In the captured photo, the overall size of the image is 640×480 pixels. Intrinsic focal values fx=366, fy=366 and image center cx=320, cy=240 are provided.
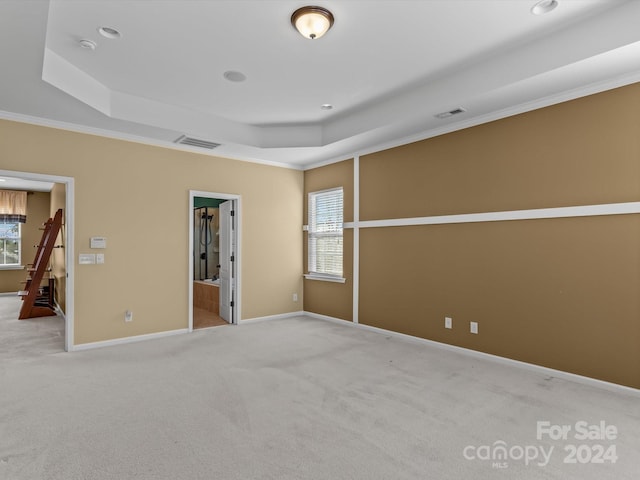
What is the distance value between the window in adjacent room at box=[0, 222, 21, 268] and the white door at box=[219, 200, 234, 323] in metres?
6.35

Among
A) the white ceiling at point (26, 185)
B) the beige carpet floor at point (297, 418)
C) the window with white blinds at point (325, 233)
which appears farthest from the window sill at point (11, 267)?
the window with white blinds at point (325, 233)

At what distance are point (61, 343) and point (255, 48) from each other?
4.31m

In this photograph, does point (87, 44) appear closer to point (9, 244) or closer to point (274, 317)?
point (274, 317)

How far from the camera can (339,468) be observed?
2105 millimetres

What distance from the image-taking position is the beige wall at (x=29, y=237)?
29.2 ft

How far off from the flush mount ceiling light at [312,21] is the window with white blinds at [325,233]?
128 inches

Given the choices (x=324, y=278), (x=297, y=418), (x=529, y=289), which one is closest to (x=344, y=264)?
(x=324, y=278)

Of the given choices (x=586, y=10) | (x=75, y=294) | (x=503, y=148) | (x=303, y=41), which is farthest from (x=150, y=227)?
(x=586, y=10)

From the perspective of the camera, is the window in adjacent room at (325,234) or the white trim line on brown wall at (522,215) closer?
the white trim line on brown wall at (522,215)

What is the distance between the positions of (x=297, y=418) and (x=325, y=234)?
380 cm

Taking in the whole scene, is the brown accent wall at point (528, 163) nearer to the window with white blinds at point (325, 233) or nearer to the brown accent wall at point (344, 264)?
the brown accent wall at point (344, 264)

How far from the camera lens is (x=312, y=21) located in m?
2.70

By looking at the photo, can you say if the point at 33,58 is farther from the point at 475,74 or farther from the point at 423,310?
the point at 423,310

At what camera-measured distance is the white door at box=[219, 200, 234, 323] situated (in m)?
5.91
